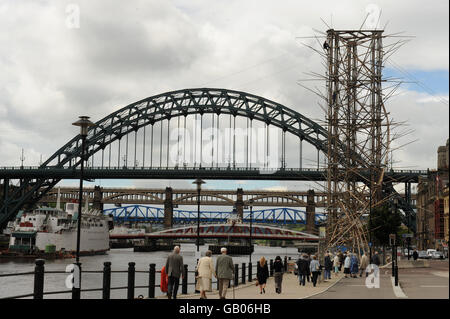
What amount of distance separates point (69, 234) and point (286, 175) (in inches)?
1477

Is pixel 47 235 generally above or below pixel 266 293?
above

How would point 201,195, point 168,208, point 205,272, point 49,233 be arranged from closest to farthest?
point 205,272 < point 49,233 < point 168,208 < point 201,195

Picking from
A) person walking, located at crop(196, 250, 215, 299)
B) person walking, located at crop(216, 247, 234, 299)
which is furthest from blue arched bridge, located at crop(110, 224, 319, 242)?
person walking, located at crop(196, 250, 215, 299)

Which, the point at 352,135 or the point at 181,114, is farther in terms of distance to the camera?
the point at 181,114

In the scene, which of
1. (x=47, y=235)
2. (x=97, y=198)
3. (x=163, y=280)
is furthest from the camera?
(x=97, y=198)

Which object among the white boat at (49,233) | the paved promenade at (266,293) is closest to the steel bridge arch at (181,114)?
the white boat at (49,233)

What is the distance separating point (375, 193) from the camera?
4662 centimetres

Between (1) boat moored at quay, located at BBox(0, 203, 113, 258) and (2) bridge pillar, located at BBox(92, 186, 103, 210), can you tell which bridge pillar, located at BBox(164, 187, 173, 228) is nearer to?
(2) bridge pillar, located at BBox(92, 186, 103, 210)

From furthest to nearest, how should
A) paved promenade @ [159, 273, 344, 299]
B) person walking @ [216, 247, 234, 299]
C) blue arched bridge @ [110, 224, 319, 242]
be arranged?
blue arched bridge @ [110, 224, 319, 242] < paved promenade @ [159, 273, 344, 299] < person walking @ [216, 247, 234, 299]

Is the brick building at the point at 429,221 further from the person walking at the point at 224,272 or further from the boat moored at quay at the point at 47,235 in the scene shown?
the person walking at the point at 224,272

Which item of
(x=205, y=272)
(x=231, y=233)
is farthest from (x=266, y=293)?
(x=231, y=233)

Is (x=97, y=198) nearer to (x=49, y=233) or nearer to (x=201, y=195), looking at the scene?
(x=201, y=195)

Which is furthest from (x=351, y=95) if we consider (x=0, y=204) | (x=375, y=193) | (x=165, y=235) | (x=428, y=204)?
(x=165, y=235)
